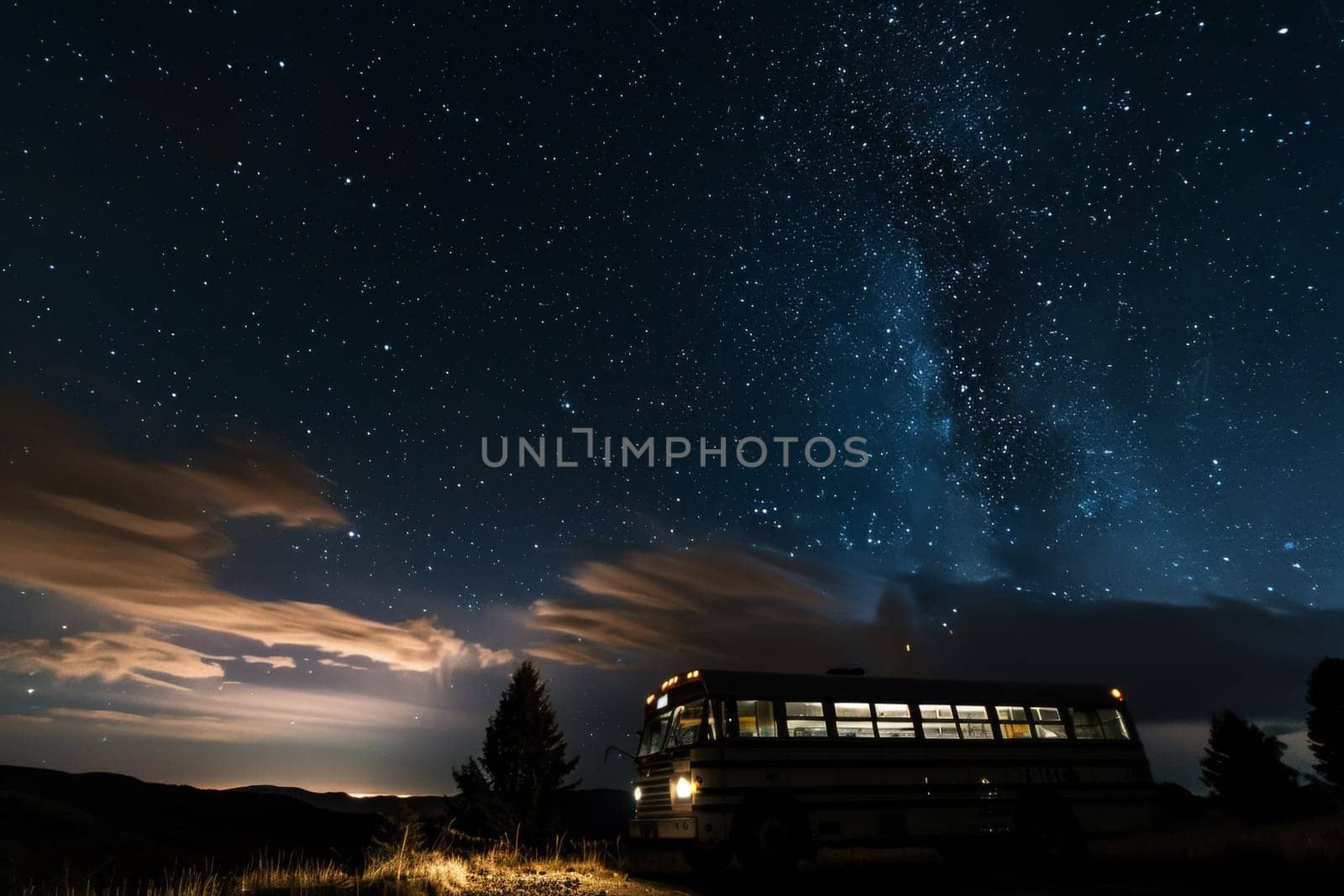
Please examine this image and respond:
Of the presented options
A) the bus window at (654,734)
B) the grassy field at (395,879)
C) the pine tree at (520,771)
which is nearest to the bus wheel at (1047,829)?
the bus window at (654,734)

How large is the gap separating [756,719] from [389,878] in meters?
5.59

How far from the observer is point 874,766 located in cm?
1169

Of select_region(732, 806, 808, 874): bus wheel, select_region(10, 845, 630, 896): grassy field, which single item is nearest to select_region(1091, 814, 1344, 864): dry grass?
select_region(732, 806, 808, 874): bus wheel

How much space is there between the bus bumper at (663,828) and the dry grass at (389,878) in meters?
0.71

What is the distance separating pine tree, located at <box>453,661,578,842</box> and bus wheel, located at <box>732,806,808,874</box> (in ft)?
71.4

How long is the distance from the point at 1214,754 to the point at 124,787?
5890 inches

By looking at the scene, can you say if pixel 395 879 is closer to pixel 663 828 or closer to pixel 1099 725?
pixel 663 828

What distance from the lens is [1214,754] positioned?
54.3 meters

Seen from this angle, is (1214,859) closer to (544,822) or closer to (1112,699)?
(1112,699)

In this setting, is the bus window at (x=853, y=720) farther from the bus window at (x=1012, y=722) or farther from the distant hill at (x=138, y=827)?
the distant hill at (x=138, y=827)

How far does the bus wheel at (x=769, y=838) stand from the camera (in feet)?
34.3

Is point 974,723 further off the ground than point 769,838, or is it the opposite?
point 974,723

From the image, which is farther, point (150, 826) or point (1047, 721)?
point (150, 826)

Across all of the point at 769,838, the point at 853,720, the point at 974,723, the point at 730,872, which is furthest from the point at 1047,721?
the point at 730,872
